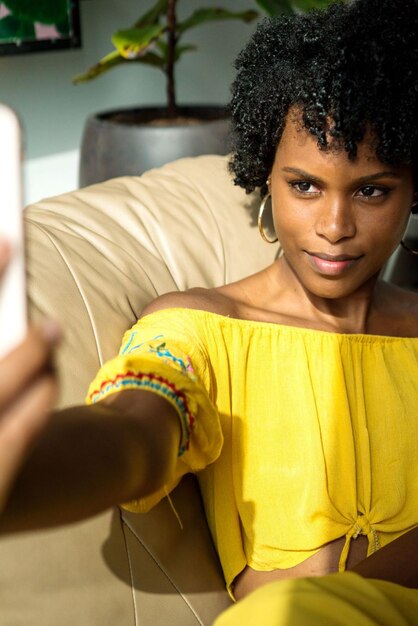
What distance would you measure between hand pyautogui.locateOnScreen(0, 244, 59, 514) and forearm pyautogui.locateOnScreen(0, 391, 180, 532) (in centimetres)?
13

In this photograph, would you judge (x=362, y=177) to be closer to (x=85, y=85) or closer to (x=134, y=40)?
(x=134, y=40)

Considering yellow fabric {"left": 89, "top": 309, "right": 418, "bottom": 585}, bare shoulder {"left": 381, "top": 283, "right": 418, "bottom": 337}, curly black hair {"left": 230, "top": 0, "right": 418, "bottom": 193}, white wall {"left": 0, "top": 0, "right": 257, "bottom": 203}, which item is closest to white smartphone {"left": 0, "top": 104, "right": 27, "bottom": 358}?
yellow fabric {"left": 89, "top": 309, "right": 418, "bottom": 585}

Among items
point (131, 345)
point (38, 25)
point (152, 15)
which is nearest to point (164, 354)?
point (131, 345)

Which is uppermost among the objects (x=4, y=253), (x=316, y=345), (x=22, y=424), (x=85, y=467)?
(x=4, y=253)

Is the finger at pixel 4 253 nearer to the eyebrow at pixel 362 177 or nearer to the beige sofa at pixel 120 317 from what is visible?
the beige sofa at pixel 120 317

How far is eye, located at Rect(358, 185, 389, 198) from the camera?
4.63 ft

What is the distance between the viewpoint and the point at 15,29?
293cm

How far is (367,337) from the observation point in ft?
5.07

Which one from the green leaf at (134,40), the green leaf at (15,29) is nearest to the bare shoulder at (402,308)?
the green leaf at (134,40)

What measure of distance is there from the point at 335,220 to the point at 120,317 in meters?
0.36

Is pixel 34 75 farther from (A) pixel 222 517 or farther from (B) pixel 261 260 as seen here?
(A) pixel 222 517

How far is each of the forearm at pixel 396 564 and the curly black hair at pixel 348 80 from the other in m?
0.55

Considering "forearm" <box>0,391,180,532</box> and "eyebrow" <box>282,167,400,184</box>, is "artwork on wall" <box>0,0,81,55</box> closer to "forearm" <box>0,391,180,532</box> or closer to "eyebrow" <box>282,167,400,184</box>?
"eyebrow" <box>282,167,400,184</box>

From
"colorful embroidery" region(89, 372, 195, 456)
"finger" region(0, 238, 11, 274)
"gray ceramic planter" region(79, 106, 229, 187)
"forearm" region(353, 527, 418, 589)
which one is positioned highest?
"finger" region(0, 238, 11, 274)
